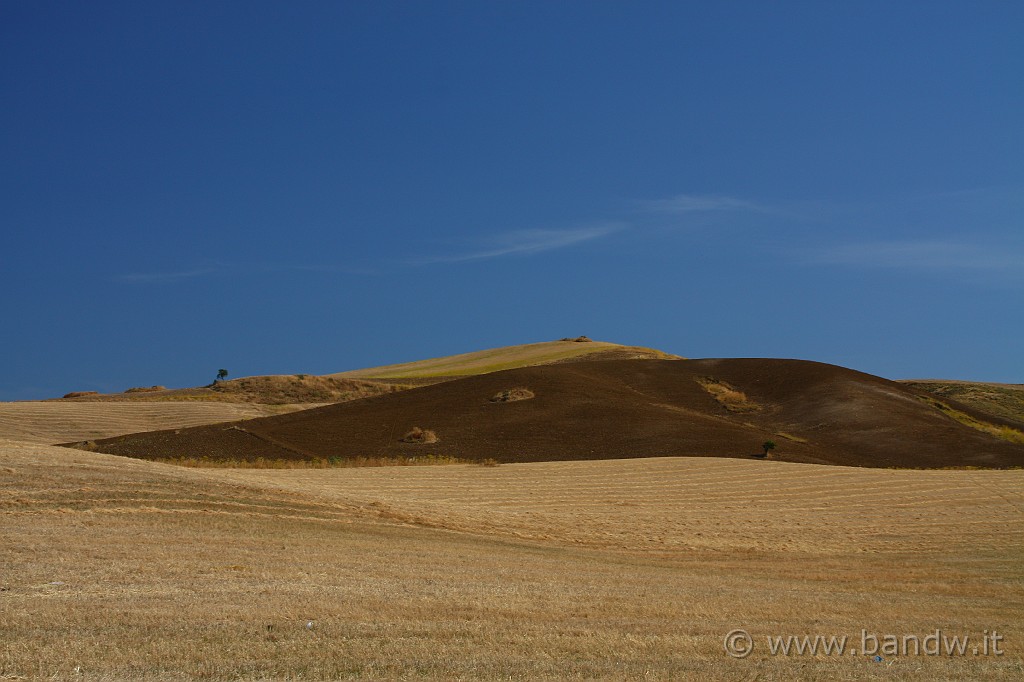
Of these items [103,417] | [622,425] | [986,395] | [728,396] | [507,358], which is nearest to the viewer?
[622,425]

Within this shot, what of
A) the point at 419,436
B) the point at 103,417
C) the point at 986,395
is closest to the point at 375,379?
the point at 103,417

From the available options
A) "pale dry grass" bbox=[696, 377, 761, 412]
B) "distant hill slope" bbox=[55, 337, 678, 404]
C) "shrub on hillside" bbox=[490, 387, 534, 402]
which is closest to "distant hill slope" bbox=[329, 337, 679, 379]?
"distant hill slope" bbox=[55, 337, 678, 404]

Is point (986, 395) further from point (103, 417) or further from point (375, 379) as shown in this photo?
point (103, 417)

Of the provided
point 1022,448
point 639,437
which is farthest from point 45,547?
point 1022,448

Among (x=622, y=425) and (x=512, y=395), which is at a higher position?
(x=512, y=395)

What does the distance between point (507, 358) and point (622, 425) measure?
53.8 metres

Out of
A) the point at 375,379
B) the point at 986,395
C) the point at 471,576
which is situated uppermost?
the point at 375,379

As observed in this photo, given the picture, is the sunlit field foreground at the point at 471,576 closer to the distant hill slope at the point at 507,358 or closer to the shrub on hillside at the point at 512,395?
the shrub on hillside at the point at 512,395

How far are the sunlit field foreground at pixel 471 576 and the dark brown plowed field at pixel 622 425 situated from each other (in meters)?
11.6

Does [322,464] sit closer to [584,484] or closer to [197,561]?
[584,484]

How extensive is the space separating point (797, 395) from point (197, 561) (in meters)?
51.8

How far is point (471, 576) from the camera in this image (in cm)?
1464

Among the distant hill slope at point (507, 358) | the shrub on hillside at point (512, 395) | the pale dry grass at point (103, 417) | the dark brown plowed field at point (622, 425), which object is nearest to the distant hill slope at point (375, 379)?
the distant hill slope at point (507, 358)

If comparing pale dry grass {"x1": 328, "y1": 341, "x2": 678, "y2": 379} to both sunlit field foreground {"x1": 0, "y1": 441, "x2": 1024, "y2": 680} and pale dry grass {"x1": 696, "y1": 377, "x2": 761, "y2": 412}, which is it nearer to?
pale dry grass {"x1": 696, "y1": 377, "x2": 761, "y2": 412}
